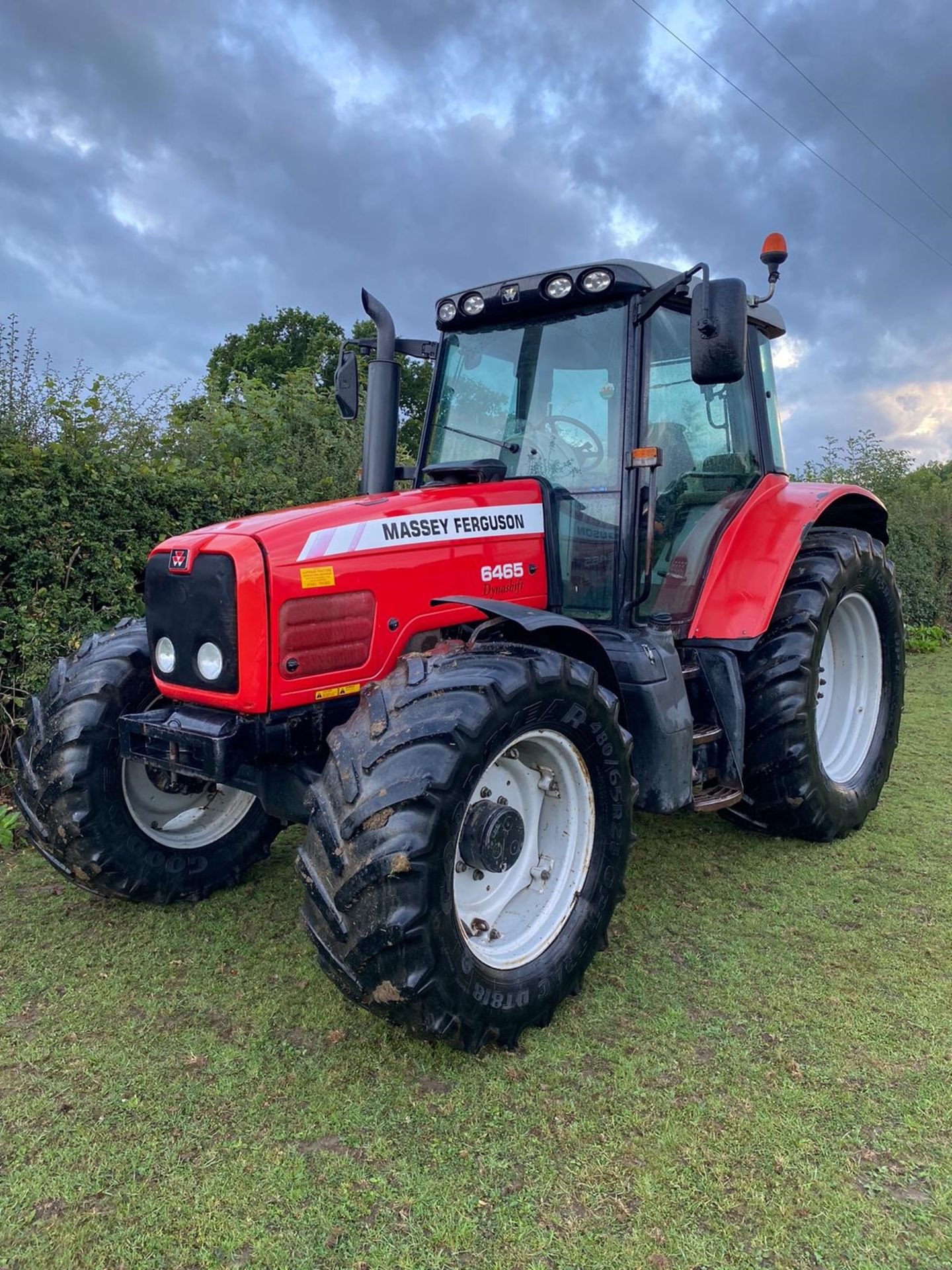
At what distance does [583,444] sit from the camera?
3396 mm

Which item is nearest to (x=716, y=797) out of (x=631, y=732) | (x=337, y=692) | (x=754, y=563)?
(x=631, y=732)

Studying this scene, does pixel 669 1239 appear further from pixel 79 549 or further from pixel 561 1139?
pixel 79 549

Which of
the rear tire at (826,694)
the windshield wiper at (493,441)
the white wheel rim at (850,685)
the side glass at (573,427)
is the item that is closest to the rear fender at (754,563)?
the rear tire at (826,694)

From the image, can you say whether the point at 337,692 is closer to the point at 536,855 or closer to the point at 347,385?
the point at 536,855

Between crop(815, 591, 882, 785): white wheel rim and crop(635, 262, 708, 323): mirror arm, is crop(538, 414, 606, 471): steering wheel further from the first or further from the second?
crop(815, 591, 882, 785): white wheel rim

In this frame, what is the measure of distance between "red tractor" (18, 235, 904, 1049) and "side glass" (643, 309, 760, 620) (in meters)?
0.01

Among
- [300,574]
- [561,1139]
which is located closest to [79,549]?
[300,574]

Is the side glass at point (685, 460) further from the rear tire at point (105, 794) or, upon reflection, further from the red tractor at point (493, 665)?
the rear tire at point (105, 794)

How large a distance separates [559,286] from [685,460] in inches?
34.9

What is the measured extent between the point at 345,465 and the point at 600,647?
539 cm

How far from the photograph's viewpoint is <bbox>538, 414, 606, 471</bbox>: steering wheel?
3.37m

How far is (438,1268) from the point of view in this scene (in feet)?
5.73


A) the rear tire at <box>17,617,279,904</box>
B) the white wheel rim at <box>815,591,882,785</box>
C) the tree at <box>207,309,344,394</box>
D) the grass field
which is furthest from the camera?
the tree at <box>207,309,344,394</box>

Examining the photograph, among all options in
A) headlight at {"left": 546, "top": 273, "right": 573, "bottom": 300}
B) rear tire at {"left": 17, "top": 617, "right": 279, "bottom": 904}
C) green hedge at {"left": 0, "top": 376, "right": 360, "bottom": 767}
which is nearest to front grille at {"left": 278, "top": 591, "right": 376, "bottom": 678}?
rear tire at {"left": 17, "top": 617, "right": 279, "bottom": 904}
